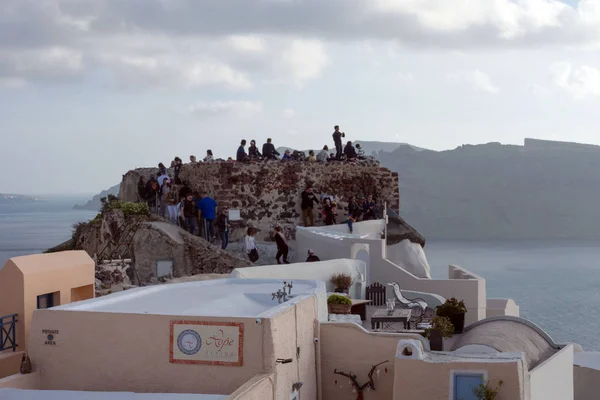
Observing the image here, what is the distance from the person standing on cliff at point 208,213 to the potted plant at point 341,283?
23.4ft

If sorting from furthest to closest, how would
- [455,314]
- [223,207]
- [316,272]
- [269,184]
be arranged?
[269,184]
[223,207]
[316,272]
[455,314]

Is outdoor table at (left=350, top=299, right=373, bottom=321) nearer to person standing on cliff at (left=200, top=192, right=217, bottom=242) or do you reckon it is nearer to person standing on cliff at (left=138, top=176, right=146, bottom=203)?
person standing on cliff at (left=200, top=192, right=217, bottom=242)

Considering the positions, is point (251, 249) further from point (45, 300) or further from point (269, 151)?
point (45, 300)

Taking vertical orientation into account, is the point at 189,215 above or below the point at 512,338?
above

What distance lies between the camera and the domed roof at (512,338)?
1196cm

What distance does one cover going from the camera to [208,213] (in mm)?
23797

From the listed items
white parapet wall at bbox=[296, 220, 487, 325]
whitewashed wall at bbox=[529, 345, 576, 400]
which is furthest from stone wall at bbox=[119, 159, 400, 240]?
whitewashed wall at bbox=[529, 345, 576, 400]

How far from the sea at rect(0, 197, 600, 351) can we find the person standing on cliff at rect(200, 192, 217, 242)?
15.2 meters

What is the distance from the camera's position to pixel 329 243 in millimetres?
21406

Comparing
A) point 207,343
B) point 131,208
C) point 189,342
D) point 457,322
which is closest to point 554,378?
point 457,322

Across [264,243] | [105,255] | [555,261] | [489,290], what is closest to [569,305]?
[489,290]

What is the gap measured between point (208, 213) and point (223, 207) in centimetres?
168

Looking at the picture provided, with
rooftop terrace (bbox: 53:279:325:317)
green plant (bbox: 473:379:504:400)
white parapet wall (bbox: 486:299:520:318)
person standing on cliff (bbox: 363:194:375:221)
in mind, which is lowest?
white parapet wall (bbox: 486:299:520:318)

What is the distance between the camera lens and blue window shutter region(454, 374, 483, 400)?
10.6 m
